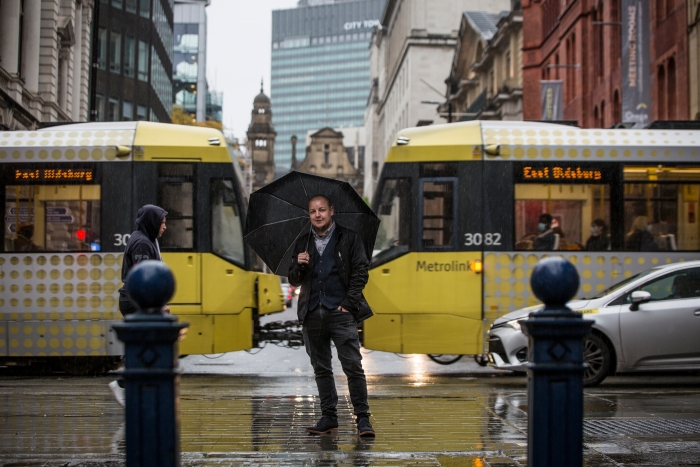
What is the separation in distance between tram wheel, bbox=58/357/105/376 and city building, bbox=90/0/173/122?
3341 cm

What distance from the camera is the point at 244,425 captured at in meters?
7.32

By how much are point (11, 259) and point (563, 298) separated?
1105cm

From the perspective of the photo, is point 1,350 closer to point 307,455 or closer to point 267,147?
point 307,455

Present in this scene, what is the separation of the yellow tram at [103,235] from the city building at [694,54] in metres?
16.4

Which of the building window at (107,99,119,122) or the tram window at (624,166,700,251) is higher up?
the building window at (107,99,119,122)

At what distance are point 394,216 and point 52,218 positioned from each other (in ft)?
16.3

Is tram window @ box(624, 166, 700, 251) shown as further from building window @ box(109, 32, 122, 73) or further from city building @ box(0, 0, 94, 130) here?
building window @ box(109, 32, 122, 73)

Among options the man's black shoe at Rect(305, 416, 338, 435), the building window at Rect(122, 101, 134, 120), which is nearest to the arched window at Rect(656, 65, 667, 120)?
the man's black shoe at Rect(305, 416, 338, 435)

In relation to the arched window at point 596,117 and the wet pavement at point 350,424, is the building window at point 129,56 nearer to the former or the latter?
the arched window at point 596,117

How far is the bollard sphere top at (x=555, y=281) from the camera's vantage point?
367 centimetres

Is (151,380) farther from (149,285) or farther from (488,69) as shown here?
(488,69)

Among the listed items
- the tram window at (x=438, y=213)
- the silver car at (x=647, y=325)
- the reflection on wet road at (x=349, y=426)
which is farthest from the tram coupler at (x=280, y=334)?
the silver car at (x=647, y=325)

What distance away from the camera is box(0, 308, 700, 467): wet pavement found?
235 inches

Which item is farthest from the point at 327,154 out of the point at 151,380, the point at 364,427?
the point at 151,380
